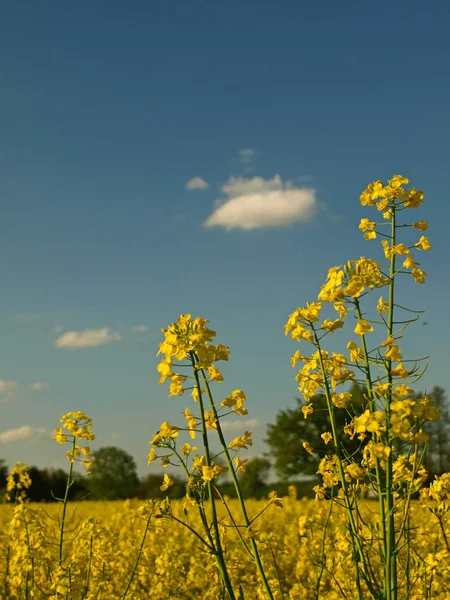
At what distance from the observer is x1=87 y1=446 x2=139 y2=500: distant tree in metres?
35.4

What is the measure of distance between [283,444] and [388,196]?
3227 cm

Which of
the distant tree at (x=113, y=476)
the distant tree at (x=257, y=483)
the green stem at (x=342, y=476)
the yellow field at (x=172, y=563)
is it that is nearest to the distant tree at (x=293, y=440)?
the distant tree at (x=257, y=483)

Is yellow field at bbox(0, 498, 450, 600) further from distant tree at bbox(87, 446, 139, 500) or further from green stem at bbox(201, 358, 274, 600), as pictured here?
distant tree at bbox(87, 446, 139, 500)

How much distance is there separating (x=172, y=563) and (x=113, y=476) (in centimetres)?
3108

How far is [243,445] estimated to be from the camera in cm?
309

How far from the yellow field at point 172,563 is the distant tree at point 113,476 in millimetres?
25372

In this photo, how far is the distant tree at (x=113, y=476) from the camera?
35438 mm

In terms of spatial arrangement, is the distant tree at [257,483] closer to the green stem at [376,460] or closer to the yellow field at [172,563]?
the yellow field at [172,563]

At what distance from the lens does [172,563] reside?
6855 mm

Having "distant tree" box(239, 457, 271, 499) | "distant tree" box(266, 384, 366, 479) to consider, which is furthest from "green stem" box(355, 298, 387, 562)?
"distant tree" box(266, 384, 366, 479)

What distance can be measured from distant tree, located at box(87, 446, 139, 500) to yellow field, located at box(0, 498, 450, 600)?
2537cm

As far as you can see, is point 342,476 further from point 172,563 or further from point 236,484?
point 172,563

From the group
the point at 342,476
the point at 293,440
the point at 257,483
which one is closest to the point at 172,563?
the point at 342,476

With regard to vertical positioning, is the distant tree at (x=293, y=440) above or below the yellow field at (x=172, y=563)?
above
